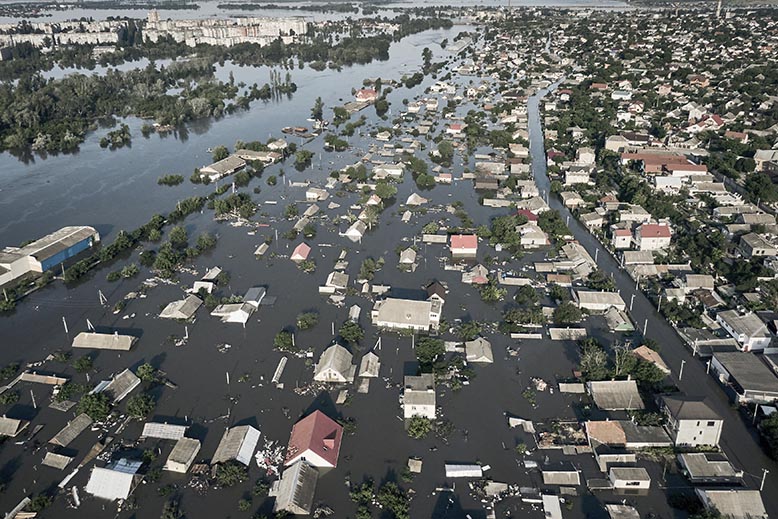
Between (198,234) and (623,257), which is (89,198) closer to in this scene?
(198,234)

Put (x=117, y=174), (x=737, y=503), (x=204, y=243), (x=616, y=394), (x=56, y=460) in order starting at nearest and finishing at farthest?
(x=737, y=503)
(x=56, y=460)
(x=616, y=394)
(x=204, y=243)
(x=117, y=174)

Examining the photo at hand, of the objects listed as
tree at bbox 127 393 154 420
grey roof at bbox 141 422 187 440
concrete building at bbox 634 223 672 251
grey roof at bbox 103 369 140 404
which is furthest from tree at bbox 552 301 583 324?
grey roof at bbox 103 369 140 404

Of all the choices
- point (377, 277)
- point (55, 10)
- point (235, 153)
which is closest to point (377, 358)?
point (377, 277)

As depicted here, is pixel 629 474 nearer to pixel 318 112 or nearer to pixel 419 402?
pixel 419 402

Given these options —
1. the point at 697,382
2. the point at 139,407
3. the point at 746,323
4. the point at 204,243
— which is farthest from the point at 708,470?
the point at 204,243

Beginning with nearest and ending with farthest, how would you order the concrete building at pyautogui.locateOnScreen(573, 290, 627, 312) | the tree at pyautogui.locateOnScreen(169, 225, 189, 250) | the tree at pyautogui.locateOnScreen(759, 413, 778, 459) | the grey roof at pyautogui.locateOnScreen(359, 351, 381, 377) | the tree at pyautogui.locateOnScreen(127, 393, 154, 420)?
the tree at pyautogui.locateOnScreen(759, 413, 778, 459) → the tree at pyautogui.locateOnScreen(127, 393, 154, 420) → the grey roof at pyautogui.locateOnScreen(359, 351, 381, 377) → the concrete building at pyautogui.locateOnScreen(573, 290, 627, 312) → the tree at pyautogui.locateOnScreen(169, 225, 189, 250)

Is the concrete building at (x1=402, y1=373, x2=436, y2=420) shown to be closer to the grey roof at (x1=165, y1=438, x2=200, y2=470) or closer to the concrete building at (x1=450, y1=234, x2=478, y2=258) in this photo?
the grey roof at (x1=165, y1=438, x2=200, y2=470)
